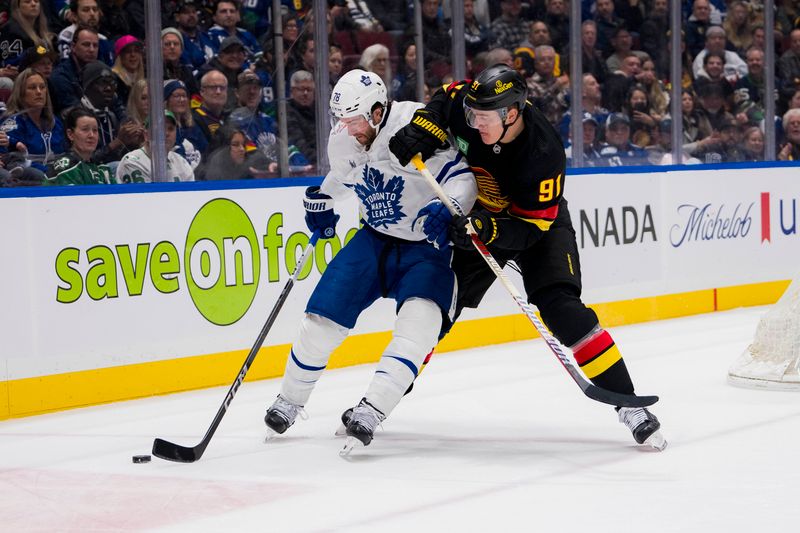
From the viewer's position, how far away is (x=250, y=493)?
317 cm

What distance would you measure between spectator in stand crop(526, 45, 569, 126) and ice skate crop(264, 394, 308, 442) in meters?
3.17

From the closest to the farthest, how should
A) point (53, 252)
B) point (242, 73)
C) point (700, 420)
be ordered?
point (700, 420), point (53, 252), point (242, 73)

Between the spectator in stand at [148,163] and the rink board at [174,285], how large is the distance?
156 mm

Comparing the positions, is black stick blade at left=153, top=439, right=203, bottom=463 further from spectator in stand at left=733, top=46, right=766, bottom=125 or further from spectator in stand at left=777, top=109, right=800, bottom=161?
spectator in stand at left=777, top=109, right=800, bottom=161

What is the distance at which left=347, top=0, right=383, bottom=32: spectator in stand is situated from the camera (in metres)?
5.72

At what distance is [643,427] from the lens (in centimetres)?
353

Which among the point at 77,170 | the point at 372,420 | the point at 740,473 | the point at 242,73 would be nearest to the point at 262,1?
the point at 242,73

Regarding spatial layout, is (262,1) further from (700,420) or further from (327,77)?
(700,420)

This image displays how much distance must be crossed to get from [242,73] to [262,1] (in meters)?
0.33

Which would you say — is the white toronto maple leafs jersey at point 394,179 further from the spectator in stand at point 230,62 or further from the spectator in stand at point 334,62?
the spectator in stand at point 334,62

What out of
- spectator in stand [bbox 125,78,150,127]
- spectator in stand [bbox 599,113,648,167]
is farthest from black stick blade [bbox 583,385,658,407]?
spectator in stand [bbox 599,113,648,167]

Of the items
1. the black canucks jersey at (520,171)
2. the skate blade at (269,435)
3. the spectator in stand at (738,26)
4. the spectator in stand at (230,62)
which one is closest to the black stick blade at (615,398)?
the black canucks jersey at (520,171)

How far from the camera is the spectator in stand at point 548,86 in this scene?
259 inches

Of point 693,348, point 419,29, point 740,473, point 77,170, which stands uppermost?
point 419,29
